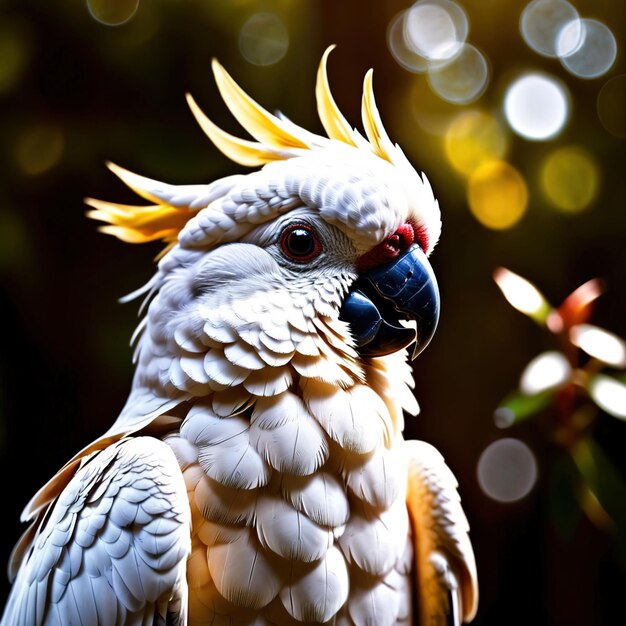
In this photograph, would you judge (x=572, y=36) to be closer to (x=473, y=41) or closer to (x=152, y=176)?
(x=473, y=41)

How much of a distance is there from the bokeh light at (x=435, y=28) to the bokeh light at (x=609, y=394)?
0.75m

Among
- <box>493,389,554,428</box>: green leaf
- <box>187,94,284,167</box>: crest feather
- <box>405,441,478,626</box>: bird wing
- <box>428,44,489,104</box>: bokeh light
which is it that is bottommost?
<box>405,441,478,626</box>: bird wing

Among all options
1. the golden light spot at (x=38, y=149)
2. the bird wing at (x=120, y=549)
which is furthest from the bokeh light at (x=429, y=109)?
the bird wing at (x=120, y=549)

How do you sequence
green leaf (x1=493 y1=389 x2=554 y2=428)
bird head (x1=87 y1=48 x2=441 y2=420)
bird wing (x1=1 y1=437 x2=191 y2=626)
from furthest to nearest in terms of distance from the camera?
green leaf (x1=493 y1=389 x2=554 y2=428)
bird head (x1=87 y1=48 x2=441 y2=420)
bird wing (x1=1 y1=437 x2=191 y2=626)

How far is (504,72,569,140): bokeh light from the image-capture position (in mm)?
1475

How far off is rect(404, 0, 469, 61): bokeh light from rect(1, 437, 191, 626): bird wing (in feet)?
3.29

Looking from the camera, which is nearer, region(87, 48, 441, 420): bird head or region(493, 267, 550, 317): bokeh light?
region(87, 48, 441, 420): bird head

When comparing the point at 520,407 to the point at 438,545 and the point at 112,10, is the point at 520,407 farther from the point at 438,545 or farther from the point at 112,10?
the point at 112,10

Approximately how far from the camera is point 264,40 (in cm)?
134

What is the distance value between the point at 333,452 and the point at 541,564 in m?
0.95

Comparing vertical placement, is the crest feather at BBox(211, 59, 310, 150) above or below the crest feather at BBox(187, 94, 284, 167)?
above

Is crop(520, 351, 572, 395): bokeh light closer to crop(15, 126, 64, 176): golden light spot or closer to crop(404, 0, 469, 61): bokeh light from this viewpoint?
crop(404, 0, 469, 61): bokeh light

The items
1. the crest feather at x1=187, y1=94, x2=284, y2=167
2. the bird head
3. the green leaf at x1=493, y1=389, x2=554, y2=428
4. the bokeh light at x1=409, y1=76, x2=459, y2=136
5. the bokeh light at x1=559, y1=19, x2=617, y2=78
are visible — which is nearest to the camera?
the bird head

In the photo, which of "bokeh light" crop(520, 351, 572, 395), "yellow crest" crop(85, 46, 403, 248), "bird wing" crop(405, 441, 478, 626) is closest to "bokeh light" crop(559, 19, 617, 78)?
"bokeh light" crop(520, 351, 572, 395)
